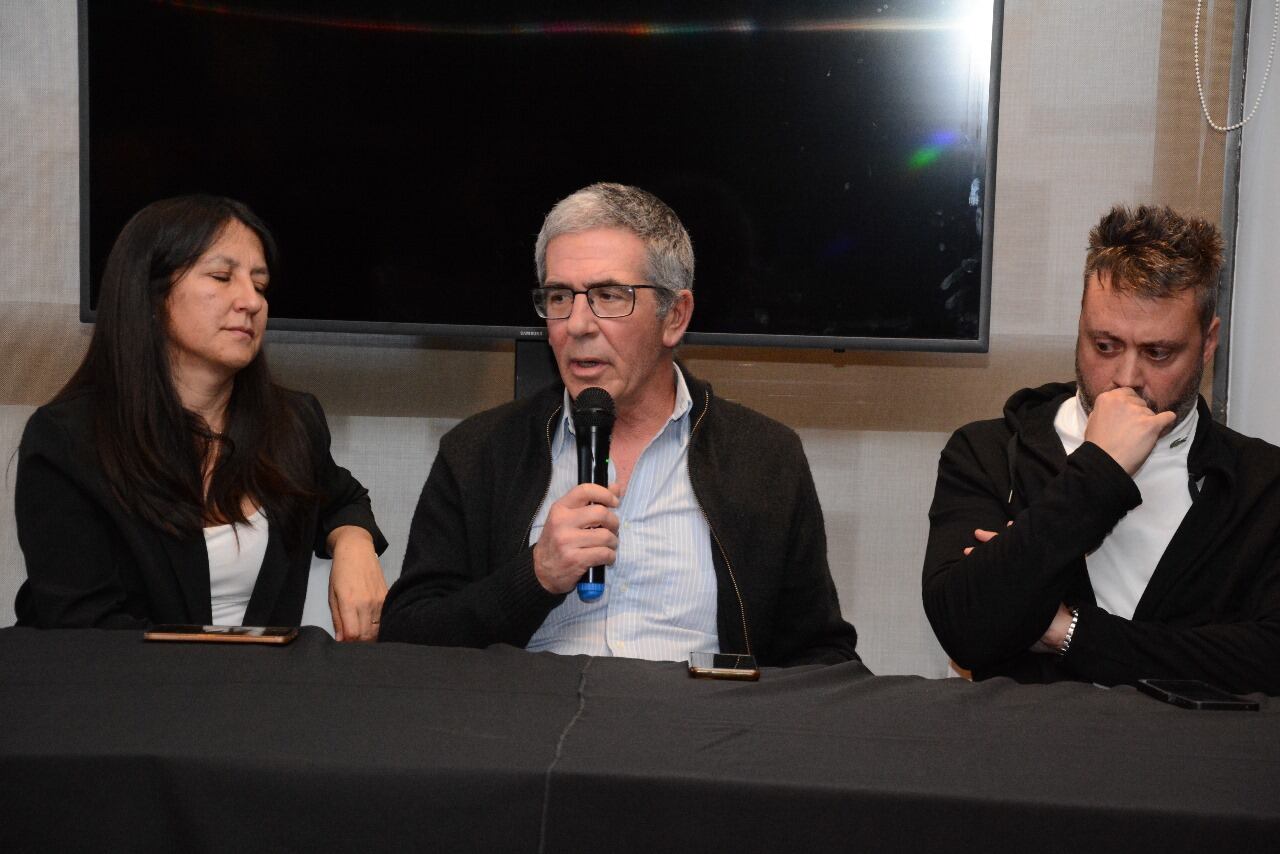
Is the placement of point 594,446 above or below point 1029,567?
above

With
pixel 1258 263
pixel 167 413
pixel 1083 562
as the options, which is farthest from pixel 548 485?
pixel 1258 263

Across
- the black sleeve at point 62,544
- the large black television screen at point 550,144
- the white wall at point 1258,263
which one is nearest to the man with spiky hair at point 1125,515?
the large black television screen at point 550,144

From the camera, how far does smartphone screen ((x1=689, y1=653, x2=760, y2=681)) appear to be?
4.34 feet

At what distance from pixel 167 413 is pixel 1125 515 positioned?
1.60 m

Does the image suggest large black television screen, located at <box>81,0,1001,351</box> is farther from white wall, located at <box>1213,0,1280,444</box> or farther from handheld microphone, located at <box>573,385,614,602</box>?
handheld microphone, located at <box>573,385,614,602</box>

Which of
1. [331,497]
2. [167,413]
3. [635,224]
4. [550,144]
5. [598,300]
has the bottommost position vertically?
[331,497]

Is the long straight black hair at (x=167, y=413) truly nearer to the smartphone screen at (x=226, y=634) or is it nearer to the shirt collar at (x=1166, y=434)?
the smartphone screen at (x=226, y=634)

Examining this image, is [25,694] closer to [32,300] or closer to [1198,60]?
[32,300]

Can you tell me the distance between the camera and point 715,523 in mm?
1865

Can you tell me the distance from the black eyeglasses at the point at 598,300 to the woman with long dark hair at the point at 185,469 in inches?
21.7

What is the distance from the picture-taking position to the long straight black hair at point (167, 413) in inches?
78.2

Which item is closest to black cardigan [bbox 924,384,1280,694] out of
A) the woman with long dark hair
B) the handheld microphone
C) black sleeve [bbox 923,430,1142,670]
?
black sleeve [bbox 923,430,1142,670]

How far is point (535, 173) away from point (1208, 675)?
1.69m

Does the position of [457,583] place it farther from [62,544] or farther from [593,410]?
[62,544]
